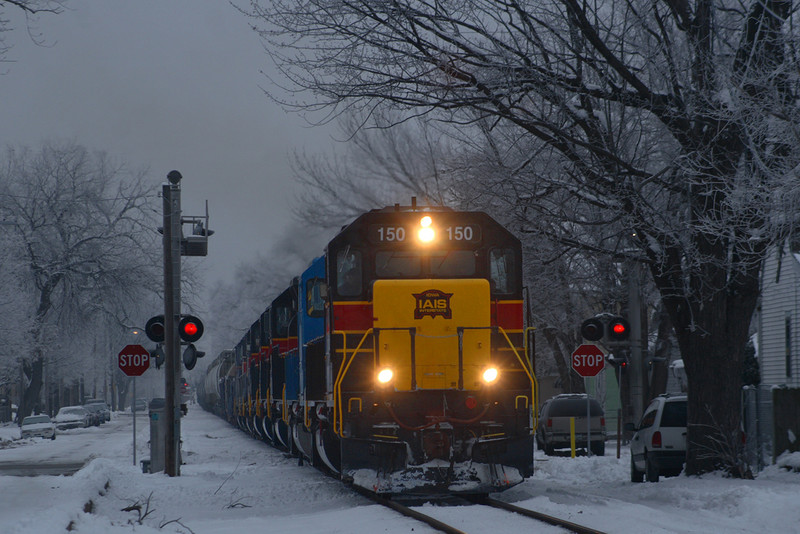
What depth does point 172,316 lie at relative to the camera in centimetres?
2072

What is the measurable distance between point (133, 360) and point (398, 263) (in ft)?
36.0

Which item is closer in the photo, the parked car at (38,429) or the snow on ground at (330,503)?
the snow on ground at (330,503)

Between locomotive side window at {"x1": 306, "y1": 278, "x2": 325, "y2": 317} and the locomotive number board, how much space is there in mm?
1014

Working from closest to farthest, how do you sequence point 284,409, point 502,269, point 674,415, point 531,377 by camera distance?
point 531,377, point 502,269, point 674,415, point 284,409

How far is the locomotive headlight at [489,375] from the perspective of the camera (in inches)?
551

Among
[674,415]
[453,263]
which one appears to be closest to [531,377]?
[453,263]

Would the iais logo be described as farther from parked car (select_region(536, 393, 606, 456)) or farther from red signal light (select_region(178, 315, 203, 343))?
parked car (select_region(536, 393, 606, 456))

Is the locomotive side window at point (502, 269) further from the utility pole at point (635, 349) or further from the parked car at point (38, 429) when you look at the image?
the parked car at point (38, 429)

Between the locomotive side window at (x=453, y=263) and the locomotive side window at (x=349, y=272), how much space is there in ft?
3.29

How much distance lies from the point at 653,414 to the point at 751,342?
2151 cm

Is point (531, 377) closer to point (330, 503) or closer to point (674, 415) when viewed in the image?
point (330, 503)

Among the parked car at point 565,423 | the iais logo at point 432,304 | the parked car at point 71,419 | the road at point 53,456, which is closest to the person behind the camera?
the iais logo at point 432,304

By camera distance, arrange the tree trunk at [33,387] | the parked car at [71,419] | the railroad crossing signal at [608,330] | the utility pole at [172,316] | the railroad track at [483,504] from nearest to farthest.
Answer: the railroad track at [483,504]
the railroad crossing signal at [608,330]
the utility pole at [172,316]
the tree trunk at [33,387]
the parked car at [71,419]

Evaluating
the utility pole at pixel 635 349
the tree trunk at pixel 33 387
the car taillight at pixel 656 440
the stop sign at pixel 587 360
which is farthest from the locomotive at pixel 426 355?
the tree trunk at pixel 33 387
